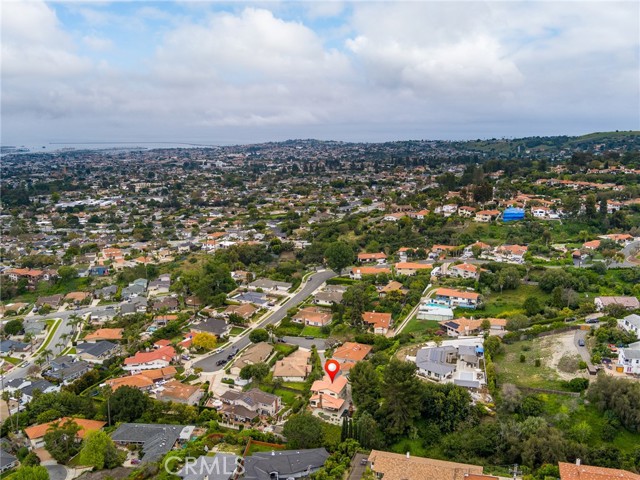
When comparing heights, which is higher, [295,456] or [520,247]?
[520,247]

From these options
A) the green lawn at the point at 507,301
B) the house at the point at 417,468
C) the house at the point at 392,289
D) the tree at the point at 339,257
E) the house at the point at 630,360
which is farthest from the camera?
the tree at the point at 339,257

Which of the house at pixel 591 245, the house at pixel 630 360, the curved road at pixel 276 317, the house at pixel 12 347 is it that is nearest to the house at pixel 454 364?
the house at pixel 630 360

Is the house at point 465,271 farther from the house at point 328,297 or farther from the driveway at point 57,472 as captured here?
the driveway at point 57,472

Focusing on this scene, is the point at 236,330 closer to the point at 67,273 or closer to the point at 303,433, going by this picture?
the point at 303,433

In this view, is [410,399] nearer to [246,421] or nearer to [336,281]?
[246,421]

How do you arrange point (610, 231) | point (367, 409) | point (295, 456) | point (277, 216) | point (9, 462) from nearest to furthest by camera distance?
1. point (295, 456)
2. point (9, 462)
3. point (367, 409)
4. point (610, 231)
5. point (277, 216)

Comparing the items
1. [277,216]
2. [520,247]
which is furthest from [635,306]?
[277,216]
